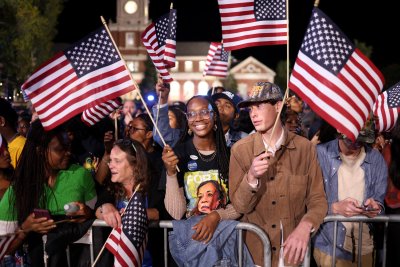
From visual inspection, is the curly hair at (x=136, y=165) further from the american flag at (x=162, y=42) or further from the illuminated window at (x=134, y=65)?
the illuminated window at (x=134, y=65)

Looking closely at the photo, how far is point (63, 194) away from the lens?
4812mm

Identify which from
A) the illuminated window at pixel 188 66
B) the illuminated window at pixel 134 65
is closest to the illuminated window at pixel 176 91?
the illuminated window at pixel 188 66

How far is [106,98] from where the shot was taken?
206 inches

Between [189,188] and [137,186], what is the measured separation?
480 mm

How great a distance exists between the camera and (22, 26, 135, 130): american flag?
514 cm

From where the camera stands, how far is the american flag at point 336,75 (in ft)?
14.2

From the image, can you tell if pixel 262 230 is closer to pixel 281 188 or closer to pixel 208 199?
pixel 281 188

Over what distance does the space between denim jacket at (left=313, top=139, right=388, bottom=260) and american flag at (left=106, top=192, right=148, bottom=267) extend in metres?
1.60

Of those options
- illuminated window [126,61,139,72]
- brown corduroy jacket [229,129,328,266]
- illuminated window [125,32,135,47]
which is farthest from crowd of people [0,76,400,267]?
illuminated window [125,32,135,47]

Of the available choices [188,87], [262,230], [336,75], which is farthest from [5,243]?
[188,87]

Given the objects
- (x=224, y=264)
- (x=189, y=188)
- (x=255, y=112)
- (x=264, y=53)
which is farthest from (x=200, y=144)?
(x=264, y=53)

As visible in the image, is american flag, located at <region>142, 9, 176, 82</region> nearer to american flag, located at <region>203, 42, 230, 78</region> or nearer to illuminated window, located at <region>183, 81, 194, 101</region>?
american flag, located at <region>203, 42, 230, 78</region>

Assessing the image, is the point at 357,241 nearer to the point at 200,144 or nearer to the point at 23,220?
the point at 200,144

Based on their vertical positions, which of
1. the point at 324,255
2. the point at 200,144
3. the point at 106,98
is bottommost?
the point at 324,255
